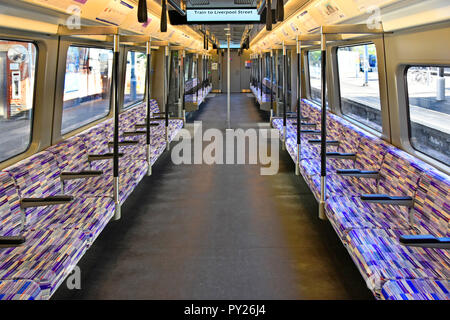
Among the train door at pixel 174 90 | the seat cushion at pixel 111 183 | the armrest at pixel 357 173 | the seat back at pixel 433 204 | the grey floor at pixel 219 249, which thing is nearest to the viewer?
the seat back at pixel 433 204

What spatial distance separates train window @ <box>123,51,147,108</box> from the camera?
906 cm

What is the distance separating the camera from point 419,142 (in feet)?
14.4

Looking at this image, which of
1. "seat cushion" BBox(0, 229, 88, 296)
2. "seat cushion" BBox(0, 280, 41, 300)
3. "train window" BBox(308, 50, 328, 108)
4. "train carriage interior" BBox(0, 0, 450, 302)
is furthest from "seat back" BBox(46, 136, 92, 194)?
"train window" BBox(308, 50, 328, 108)

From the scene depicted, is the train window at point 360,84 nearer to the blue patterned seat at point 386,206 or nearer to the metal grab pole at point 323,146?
the metal grab pole at point 323,146

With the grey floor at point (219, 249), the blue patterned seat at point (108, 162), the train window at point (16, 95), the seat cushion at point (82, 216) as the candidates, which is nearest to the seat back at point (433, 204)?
the grey floor at point (219, 249)

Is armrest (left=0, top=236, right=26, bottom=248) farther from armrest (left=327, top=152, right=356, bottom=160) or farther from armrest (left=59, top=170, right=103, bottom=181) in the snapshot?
armrest (left=327, top=152, right=356, bottom=160)

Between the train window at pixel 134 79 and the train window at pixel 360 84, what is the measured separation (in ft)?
14.3

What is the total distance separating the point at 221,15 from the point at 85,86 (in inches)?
121

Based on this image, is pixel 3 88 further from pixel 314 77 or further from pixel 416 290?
pixel 314 77

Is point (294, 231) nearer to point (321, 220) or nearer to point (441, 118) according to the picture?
point (321, 220)

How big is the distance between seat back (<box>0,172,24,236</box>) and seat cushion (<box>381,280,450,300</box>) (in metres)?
2.80

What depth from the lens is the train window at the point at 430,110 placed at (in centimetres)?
387
